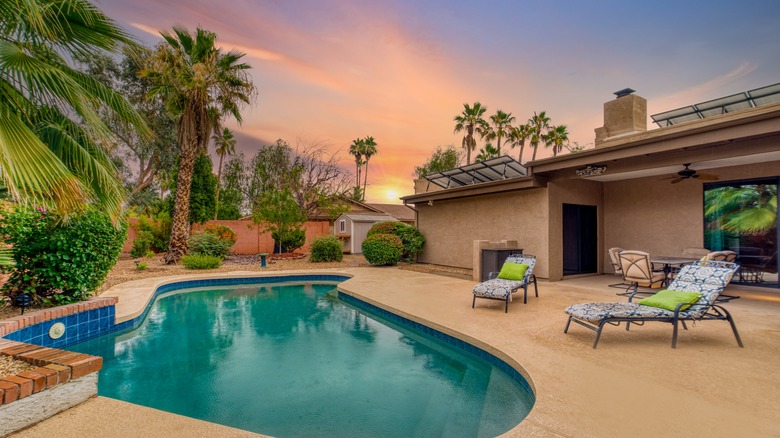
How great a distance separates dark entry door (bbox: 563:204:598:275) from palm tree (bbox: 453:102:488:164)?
18720mm

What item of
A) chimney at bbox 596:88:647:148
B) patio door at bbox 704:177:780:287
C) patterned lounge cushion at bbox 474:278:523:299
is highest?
chimney at bbox 596:88:647:148

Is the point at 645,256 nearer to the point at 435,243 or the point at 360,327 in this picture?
the point at 360,327

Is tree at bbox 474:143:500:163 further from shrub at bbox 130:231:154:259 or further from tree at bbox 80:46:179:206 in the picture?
shrub at bbox 130:231:154:259

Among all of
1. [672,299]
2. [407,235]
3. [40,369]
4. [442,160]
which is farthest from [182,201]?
[442,160]

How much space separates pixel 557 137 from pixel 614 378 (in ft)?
94.7

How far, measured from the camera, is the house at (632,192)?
712cm

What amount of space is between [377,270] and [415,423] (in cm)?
978

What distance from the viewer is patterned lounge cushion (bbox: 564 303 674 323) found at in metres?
4.52

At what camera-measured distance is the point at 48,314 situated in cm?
511

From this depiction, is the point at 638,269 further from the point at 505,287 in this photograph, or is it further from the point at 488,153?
the point at 488,153

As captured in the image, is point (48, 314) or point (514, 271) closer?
point (48, 314)

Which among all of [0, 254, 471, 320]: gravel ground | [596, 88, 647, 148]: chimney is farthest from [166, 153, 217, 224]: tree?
[596, 88, 647, 148]: chimney

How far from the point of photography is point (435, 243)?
14461 mm

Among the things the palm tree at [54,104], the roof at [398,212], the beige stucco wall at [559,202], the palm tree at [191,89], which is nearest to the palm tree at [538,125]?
the roof at [398,212]
